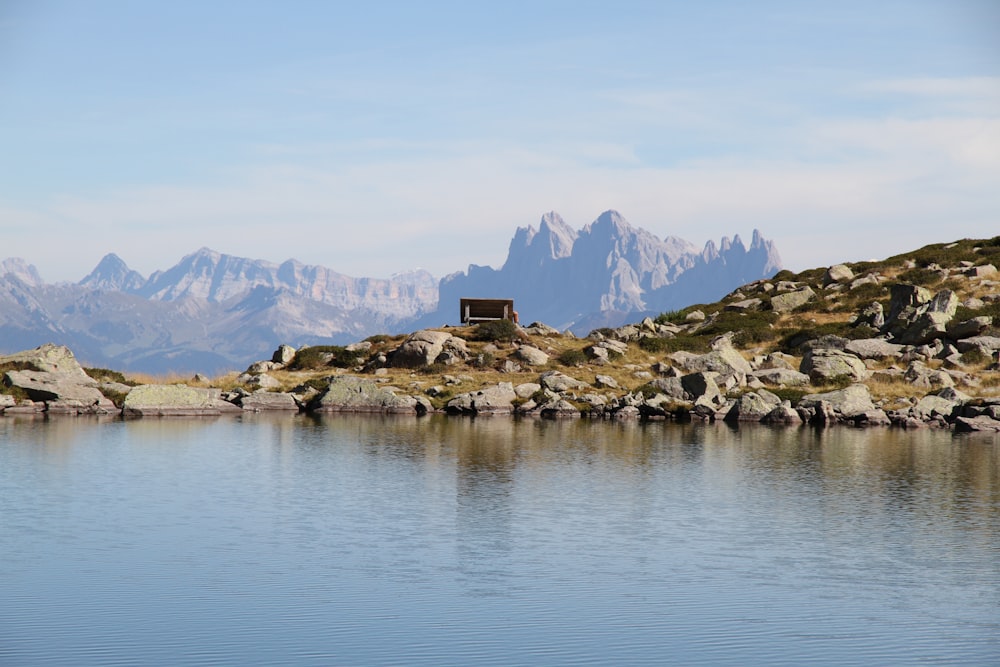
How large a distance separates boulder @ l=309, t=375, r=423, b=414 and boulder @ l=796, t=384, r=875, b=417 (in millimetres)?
23412

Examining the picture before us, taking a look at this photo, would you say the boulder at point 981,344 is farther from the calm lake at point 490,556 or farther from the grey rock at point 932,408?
the calm lake at point 490,556

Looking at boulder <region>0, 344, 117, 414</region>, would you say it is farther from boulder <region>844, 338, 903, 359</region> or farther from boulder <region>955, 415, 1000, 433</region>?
boulder <region>844, 338, 903, 359</region>

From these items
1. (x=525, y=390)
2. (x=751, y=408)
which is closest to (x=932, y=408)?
(x=751, y=408)

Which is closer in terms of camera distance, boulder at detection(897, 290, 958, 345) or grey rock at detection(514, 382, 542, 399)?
grey rock at detection(514, 382, 542, 399)

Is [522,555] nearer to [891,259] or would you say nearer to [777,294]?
[777,294]

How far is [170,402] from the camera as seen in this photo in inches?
2477

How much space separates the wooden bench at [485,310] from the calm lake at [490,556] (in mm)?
40387

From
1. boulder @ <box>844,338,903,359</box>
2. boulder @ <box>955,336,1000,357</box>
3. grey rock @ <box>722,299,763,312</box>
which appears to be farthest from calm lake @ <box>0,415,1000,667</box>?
grey rock @ <box>722,299,763,312</box>

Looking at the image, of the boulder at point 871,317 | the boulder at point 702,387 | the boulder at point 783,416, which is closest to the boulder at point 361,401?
the boulder at point 702,387

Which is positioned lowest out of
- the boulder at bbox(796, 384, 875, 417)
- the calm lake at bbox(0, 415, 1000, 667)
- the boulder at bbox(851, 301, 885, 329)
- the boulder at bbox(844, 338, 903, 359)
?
the calm lake at bbox(0, 415, 1000, 667)

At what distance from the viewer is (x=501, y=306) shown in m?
88.8

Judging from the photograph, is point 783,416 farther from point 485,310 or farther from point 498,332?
point 485,310

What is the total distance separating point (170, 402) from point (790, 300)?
2111 inches

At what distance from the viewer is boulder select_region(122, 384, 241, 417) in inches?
2427
